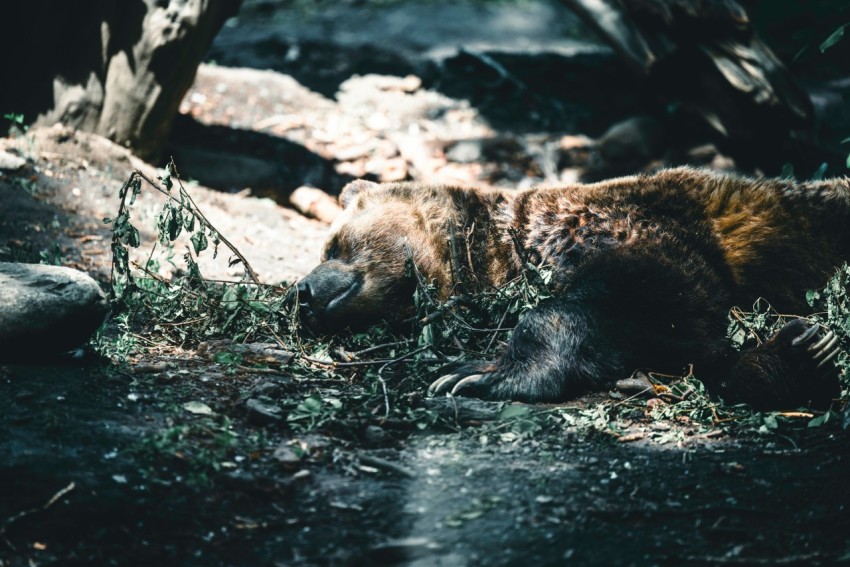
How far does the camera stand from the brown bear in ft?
11.4

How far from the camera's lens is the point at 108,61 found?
6.60 metres

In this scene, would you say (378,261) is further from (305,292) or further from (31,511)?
(31,511)

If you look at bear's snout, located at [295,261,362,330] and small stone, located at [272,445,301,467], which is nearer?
small stone, located at [272,445,301,467]

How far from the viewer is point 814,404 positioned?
11.3 feet

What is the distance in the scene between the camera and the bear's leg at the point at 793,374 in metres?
3.39

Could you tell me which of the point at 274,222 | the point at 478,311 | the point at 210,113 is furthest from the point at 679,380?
the point at 210,113

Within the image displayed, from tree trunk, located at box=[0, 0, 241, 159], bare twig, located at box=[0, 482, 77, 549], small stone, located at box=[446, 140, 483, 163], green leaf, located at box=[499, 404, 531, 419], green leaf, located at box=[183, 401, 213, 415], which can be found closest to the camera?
bare twig, located at box=[0, 482, 77, 549]

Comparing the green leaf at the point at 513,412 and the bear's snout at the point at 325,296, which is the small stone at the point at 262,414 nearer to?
the green leaf at the point at 513,412

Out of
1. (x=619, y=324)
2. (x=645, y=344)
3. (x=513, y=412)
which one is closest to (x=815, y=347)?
(x=645, y=344)

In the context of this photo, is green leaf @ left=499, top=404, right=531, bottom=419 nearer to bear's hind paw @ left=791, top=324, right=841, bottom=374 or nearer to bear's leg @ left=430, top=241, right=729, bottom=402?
bear's leg @ left=430, top=241, right=729, bottom=402

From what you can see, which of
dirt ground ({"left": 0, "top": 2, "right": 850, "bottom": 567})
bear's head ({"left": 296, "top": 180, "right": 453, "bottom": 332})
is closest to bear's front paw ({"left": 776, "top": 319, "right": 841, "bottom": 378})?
dirt ground ({"left": 0, "top": 2, "right": 850, "bottom": 567})

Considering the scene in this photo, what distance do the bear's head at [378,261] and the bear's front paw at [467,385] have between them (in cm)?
69

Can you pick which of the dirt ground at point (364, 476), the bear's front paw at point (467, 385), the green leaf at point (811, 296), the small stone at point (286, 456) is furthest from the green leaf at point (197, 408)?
the green leaf at point (811, 296)

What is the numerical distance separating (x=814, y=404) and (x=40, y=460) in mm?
2998
